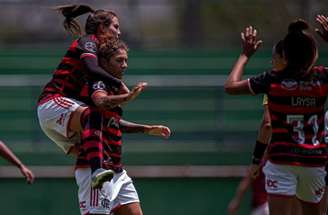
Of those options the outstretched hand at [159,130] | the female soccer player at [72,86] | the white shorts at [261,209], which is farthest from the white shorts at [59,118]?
the white shorts at [261,209]

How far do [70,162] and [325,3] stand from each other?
292cm

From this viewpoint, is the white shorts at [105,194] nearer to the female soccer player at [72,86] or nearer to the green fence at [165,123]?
the female soccer player at [72,86]

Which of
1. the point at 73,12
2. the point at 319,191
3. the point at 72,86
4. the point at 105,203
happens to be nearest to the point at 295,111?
the point at 319,191

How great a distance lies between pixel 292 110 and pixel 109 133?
3.85ft

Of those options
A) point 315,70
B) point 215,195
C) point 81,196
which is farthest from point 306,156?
point 215,195

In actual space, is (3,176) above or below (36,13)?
below

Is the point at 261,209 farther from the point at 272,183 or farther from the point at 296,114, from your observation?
the point at 296,114

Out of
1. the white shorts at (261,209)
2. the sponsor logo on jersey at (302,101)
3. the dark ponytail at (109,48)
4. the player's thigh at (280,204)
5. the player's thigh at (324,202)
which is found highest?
the dark ponytail at (109,48)

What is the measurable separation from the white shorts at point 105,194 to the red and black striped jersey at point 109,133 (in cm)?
7

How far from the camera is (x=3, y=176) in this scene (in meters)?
11.0

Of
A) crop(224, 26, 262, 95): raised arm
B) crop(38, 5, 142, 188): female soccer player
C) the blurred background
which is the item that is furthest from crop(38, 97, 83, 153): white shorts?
the blurred background

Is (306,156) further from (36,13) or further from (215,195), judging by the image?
(36,13)

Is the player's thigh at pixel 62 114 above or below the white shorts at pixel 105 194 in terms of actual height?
above

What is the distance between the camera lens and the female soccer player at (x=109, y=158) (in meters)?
7.41
